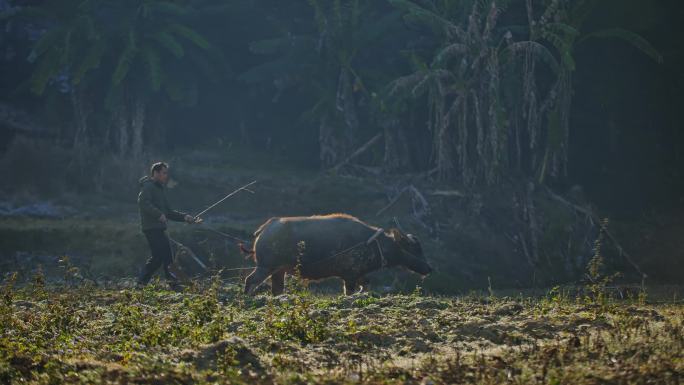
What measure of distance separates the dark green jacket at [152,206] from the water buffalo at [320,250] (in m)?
1.35

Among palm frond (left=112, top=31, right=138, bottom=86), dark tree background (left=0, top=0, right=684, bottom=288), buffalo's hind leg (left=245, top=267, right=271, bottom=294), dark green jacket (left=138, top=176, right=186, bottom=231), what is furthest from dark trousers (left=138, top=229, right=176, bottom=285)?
palm frond (left=112, top=31, right=138, bottom=86)

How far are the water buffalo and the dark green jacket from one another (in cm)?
135

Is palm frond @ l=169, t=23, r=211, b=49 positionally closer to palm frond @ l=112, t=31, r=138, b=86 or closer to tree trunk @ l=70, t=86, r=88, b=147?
palm frond @ l=112, t=31, r=138, b=86

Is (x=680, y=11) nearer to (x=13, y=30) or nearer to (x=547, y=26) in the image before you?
(x=547, y=26)

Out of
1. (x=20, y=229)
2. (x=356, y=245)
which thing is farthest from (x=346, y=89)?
(x=356, y=245)

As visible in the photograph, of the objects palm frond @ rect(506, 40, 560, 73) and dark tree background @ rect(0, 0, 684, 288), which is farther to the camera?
dark tree background @ rect(0, 0, 684, 288)

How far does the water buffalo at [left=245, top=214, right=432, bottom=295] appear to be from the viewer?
11.9m

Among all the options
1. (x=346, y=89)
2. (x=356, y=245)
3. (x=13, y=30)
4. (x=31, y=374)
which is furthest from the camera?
(x=13, y=30)

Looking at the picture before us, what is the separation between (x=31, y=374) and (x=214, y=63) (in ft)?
65.6

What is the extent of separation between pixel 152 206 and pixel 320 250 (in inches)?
97.9

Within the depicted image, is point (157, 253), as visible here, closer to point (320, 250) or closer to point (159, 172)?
point (159, 172)

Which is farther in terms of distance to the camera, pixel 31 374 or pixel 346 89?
pixel 346 89

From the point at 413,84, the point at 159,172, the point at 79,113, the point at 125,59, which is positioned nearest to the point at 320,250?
the point at 159,172

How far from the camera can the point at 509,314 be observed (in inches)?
344
